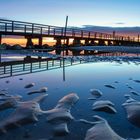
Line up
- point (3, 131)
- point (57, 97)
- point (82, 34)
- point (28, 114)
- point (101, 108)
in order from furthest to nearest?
point (82, 34), point (57, 97), point (101, 108), point (28, 114), point (3, 131)

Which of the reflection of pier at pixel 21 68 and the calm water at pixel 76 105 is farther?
the reflection of pier at pixel 21 68

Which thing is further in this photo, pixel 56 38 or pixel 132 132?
pixel 56 38

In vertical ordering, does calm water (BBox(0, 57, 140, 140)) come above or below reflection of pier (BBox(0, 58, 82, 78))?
below

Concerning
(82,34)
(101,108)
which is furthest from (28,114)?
(82,34)

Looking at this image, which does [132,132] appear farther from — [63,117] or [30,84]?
[30,84]

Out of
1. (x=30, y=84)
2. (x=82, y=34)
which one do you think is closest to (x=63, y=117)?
(x=30, y=84)

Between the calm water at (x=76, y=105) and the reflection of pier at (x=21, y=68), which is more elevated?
the reflection of pier at (x=21, y=68)

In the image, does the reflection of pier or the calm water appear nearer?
the calm water

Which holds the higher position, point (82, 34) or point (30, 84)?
point (82, 34)

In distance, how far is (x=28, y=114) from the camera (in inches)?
148

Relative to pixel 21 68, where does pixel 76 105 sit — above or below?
below

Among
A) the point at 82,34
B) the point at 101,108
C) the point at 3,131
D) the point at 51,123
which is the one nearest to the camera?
the point at 3,131

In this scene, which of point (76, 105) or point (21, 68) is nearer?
point (76, 105)

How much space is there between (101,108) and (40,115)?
2.92 feet
